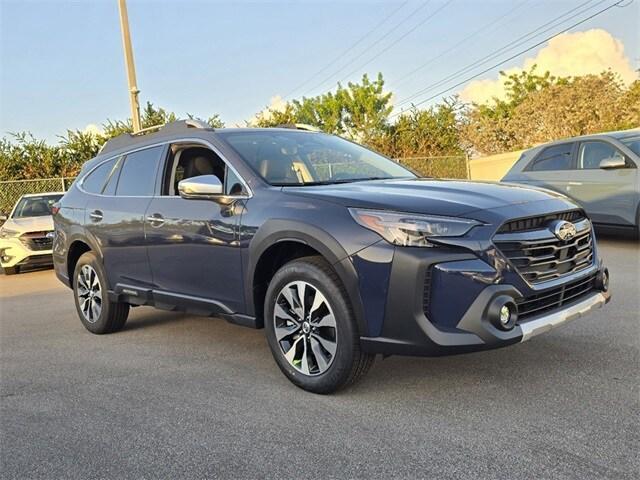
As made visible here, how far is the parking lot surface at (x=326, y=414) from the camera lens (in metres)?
2.78

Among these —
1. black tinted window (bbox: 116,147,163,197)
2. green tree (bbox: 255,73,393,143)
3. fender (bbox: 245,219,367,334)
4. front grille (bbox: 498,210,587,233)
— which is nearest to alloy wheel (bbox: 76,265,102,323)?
black tinted window (bbox: 116,147,163,197)

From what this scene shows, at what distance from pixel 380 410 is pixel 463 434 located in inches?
20.7

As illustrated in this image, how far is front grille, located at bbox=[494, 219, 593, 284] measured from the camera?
327cm

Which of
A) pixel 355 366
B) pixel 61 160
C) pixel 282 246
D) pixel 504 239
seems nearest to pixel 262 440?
pixel 355 366

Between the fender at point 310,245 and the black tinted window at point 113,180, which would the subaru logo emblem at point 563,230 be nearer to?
the fender at point 310,245

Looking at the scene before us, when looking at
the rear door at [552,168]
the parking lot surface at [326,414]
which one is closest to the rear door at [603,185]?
the rear door at [552,168]

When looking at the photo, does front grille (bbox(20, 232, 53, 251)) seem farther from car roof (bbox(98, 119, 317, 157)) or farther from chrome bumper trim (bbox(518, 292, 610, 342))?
chrome bumper trim (bbox(518, 292, 610, 342))

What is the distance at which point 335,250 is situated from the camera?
3.43 metres

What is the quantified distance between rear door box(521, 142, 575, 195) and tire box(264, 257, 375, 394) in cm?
669

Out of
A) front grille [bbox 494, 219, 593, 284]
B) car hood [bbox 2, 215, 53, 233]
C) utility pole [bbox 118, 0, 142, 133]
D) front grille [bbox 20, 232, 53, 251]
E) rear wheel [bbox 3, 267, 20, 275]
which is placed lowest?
rear wheel [bbox 3, 267, 20, 275]

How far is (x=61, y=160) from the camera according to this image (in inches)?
835

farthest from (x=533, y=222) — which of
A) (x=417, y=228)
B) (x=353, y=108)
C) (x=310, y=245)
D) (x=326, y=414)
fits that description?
(x=353, y=108)

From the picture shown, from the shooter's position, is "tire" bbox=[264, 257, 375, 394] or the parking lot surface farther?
"tire" bbox=[264, 257, 375, 394]

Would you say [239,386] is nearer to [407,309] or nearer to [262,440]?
[262,440]
